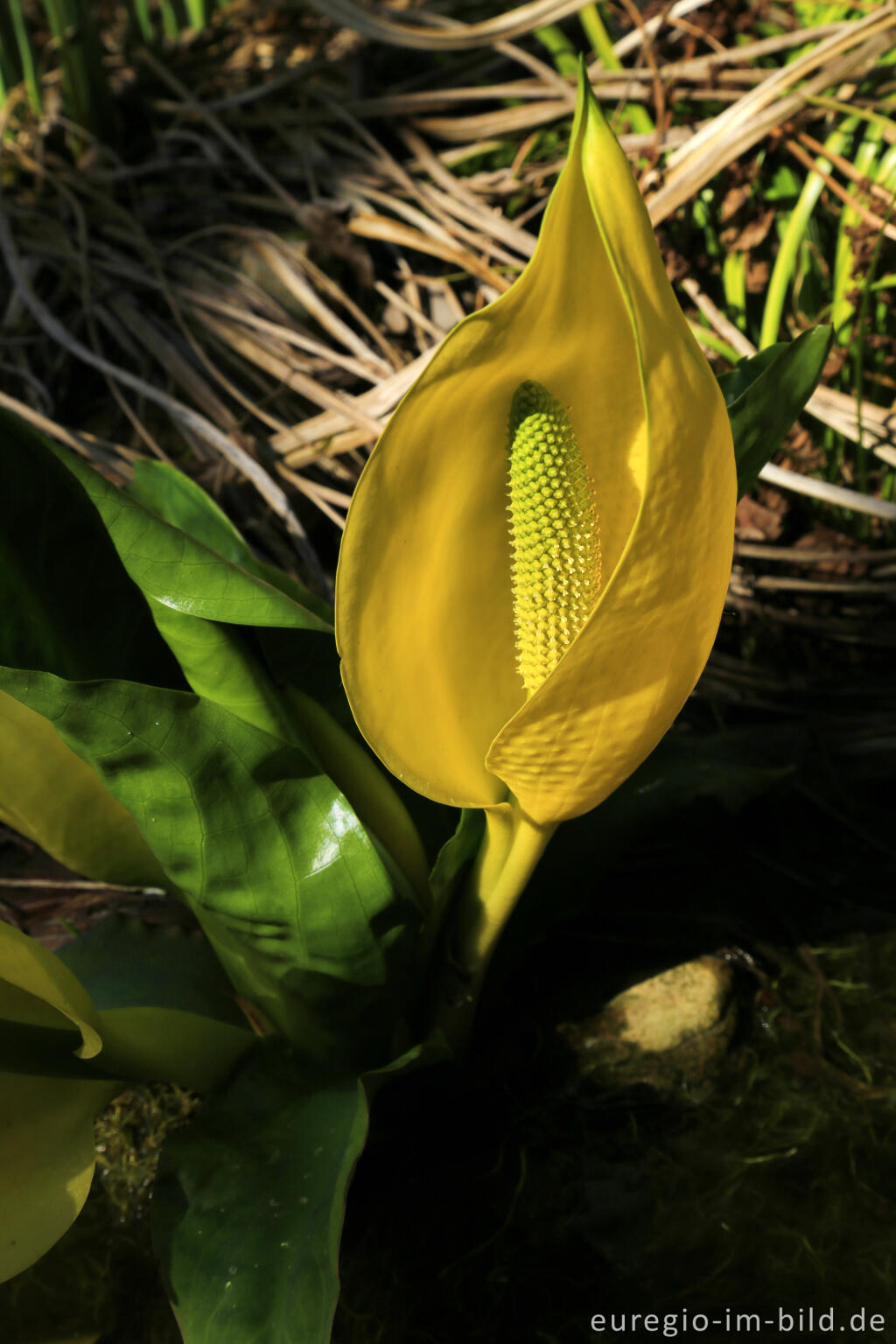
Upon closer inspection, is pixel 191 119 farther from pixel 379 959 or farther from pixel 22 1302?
pixel 22 1302

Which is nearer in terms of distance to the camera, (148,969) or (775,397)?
(775,397)

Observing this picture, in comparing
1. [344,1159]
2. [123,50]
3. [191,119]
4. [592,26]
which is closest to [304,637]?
[344,1159]

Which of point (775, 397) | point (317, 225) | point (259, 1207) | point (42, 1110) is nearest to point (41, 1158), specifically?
point (42, 1110)

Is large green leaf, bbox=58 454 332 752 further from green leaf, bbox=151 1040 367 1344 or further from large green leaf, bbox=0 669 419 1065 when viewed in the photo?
green leaf, bbox=151 1040 367 1344

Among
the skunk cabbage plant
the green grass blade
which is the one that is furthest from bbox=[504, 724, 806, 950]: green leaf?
the green grass blade

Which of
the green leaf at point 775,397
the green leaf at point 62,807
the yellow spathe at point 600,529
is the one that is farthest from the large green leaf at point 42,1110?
the green leaf at point 775,397

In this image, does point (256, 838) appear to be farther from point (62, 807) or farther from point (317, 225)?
point (317, 225)

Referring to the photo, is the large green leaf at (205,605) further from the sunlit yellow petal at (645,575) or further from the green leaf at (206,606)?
the sunlit yellow petal at (645,575)
